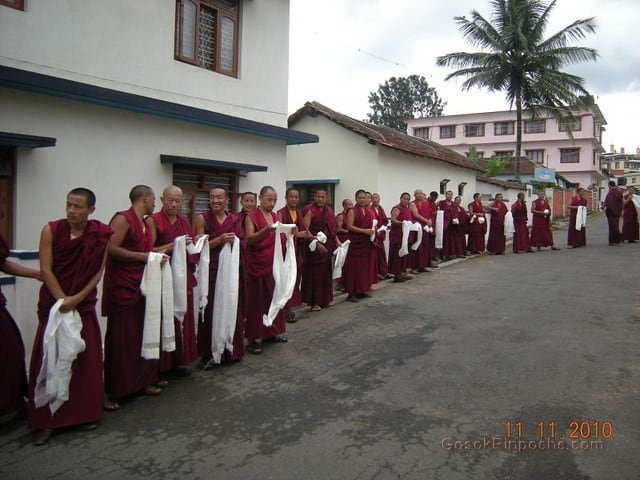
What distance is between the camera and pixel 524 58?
24.5m

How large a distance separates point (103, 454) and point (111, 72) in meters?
5.42

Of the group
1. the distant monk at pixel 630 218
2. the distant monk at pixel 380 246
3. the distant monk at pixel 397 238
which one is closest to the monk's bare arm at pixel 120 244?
the distant monk at pixel 380 246

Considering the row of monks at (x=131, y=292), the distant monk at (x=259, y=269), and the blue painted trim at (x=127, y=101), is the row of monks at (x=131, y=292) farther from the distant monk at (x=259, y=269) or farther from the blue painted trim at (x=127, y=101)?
the blue painted trim at (x=127, y=101)

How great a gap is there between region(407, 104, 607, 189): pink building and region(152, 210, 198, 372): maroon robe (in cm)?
4401

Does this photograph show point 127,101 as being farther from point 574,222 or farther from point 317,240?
point 574,222

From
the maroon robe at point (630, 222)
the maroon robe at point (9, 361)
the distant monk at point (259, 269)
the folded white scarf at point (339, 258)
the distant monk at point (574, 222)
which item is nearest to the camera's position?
the maroon robe at point (9, 361)

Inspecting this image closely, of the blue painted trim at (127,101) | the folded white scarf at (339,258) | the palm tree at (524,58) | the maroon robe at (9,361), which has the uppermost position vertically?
the palm tree at (524,58)

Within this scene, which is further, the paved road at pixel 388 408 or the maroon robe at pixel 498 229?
the maroon robe at pixel 498 229

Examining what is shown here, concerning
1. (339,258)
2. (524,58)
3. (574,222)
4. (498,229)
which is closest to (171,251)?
(339,258)

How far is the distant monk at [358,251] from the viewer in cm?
852

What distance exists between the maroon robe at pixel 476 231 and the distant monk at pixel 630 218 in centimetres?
478

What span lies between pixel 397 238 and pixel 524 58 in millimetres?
18705

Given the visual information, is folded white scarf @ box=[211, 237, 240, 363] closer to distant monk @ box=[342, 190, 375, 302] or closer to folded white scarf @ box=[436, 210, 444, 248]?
distant monk @ box=[342, 190, 375, 302]

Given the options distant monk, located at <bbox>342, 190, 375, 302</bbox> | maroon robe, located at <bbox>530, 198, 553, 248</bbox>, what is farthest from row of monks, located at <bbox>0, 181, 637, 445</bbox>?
maroon robe, located at <bbox>530, 198, 553, 248</bbox>
